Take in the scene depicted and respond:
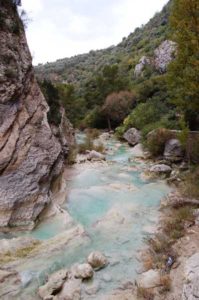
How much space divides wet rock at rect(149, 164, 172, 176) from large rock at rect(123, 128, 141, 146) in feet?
28.3

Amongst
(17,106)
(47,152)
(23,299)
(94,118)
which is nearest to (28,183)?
(47,152)

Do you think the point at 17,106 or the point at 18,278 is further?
the point at 17,106

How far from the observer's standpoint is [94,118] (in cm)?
3609

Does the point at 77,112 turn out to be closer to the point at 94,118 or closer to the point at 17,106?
the point at 94,118

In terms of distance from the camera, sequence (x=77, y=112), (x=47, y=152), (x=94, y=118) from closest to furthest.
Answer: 1. (x=47, y=152)
2. (x=94, y=118)
3. (x=77, y=112)

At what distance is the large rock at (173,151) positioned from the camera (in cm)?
1616

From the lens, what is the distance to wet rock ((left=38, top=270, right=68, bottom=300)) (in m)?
6.17

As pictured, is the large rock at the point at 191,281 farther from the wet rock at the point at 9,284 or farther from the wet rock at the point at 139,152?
the wet rock at the point at 139,152

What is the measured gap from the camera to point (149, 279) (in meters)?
6.45

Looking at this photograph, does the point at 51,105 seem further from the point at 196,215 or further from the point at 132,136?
the point at 196,215

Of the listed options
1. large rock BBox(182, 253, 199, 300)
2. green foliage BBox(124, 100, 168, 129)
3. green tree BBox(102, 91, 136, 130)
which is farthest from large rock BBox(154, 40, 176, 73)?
large rock BBox(182, 253, 199, 300)

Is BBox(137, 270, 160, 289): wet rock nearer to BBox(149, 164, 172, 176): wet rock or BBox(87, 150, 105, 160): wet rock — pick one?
BBox(149, 164, 172, 176): wet rock

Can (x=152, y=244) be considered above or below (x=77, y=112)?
below

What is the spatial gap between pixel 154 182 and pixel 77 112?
26907 mm
